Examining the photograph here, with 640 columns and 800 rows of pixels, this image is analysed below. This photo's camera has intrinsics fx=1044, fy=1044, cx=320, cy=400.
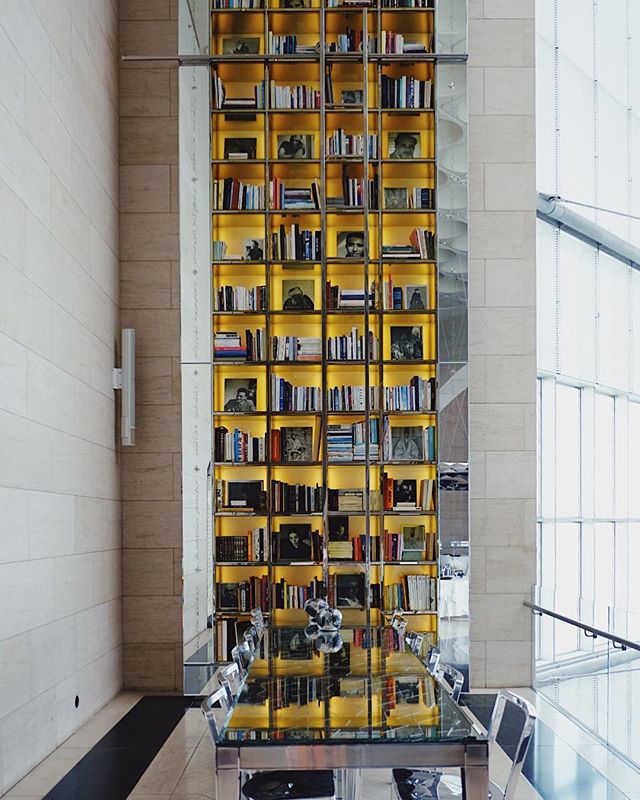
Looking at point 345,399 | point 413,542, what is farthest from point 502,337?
point 413,542

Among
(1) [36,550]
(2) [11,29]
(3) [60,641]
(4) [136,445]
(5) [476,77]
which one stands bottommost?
(3) [60,641]

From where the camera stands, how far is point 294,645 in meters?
5.10

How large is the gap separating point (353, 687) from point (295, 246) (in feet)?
15.6

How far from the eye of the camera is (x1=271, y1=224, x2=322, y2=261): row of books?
8.05 metres

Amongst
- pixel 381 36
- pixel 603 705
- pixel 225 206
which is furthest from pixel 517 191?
pixel 603 705

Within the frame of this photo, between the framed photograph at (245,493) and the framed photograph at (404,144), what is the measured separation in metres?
2.80

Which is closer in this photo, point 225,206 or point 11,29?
point 11,29

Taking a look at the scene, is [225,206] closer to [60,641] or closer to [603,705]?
[60,641]

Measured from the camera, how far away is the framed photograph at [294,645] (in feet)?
15.5

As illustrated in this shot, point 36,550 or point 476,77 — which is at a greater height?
point 476,77

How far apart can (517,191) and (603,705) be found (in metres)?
4.22

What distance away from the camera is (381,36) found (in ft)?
26.7

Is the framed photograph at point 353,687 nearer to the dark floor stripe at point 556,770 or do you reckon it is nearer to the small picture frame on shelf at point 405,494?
the dark floor stripe at point 556,770

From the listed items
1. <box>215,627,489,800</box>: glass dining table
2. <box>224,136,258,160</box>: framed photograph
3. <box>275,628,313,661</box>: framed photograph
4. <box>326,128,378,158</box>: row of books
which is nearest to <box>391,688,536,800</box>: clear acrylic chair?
<box>215,627,489,800</box>: glass dining table
